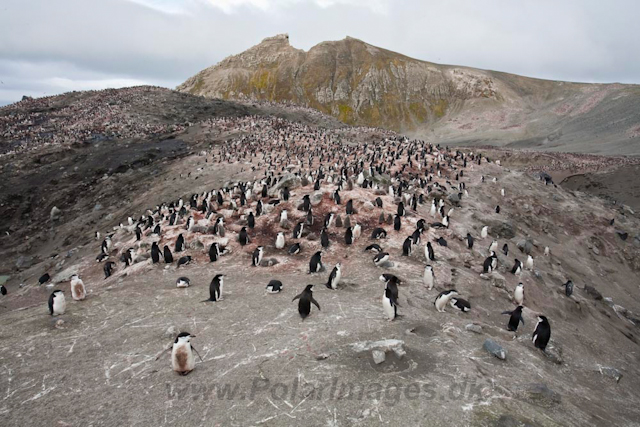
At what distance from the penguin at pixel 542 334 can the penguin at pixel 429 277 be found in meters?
2.84

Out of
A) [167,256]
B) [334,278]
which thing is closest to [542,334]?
[334,278]

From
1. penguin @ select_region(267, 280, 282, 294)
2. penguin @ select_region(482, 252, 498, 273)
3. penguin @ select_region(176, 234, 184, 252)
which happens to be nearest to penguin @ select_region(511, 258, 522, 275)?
penguin @ select_region(482, 252, 498, 273)

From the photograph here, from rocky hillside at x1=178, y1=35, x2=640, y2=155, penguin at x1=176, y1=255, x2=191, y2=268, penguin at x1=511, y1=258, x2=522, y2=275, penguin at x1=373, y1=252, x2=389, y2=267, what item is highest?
rocky hillside at x1=178, y1=35, x2=640, y2=155

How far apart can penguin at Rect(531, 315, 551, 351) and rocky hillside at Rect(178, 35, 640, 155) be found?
227 ft

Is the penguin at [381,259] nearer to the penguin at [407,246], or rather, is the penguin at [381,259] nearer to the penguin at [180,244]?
the penguin at [407,246]

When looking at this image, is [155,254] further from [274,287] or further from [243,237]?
[274,287]

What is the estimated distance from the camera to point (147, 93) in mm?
51938

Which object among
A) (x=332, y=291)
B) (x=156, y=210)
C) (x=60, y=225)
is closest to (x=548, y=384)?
(x=332, y=291)

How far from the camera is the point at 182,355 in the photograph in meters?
6.74

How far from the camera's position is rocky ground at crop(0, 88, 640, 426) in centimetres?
586

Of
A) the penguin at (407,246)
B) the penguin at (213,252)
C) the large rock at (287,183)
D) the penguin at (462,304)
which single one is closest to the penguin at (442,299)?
the penguin at (462,304)

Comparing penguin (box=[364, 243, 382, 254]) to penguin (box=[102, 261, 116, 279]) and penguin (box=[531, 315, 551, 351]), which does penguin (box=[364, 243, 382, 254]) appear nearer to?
penguin (box=[531, 315, 551, 351])

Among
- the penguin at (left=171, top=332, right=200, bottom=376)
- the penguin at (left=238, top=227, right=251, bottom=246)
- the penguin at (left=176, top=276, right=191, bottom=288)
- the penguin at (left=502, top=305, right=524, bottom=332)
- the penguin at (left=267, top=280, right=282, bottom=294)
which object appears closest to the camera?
the penguin at (left=171, top=332, right=200, bottom=376)

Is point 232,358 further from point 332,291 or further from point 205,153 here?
point 205,153
